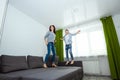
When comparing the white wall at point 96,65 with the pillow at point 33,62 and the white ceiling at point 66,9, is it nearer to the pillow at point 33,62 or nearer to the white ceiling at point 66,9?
the white ceiling at point 66,9

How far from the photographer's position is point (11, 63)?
1881 millimetres

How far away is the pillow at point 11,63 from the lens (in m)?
1.76

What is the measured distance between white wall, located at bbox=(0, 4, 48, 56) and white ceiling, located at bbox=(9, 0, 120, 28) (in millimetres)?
244

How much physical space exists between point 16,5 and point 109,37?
131 inches

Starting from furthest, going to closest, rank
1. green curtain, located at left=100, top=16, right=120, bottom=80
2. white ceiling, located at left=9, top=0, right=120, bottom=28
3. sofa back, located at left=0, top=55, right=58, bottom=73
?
green curtain, located at left=100, top=16, right=120, bottom=80 < white ceiling, located at left=9, top=0, right=120, bottom=28 < sofa back, located at left=0, top=55, right=58, bottom=73

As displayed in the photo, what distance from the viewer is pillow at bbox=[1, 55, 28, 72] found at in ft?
5.77

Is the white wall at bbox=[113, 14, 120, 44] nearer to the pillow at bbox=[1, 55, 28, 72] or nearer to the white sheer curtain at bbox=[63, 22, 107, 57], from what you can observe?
the white sheer curtain at bbox=[63, 22, 107, 57]

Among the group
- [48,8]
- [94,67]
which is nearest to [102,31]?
[94,67]

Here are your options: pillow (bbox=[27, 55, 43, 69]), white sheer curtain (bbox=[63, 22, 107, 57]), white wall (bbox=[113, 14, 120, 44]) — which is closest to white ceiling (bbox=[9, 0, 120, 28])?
white wall (bbox=[113, 14, 120, 44])

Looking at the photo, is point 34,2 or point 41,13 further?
point 41,13

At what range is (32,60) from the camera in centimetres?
255

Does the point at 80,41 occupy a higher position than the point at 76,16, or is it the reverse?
the point at 76,16

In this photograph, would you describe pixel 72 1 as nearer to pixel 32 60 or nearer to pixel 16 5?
pixel 16 5

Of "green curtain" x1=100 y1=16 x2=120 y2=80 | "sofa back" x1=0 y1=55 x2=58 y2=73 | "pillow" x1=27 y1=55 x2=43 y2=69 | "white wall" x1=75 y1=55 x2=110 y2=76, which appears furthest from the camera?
"white wall" x1=75 y1=55 x2=110 y2=76
